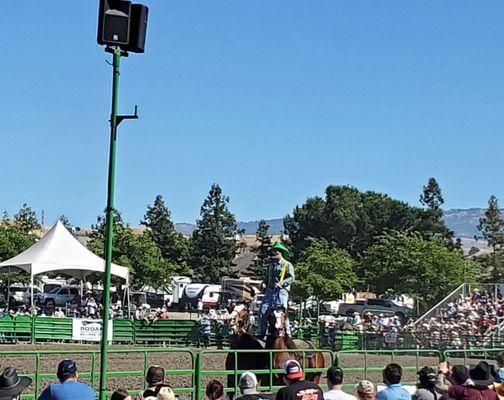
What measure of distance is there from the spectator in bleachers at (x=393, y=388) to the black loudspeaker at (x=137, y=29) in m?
3.88

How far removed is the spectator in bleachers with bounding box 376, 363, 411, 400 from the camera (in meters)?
8.64

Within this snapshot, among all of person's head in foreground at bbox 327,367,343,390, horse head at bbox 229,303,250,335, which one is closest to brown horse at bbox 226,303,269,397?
horse head at bbox 229,303,250,335

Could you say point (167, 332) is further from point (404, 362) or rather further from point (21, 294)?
point (21, 294)

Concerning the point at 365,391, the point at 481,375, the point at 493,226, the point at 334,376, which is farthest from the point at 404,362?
the point at 493,226

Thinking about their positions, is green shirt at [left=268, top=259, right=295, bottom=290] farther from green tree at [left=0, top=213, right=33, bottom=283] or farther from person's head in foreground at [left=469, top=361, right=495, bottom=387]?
green tree at [left=0, top=213, right=33, bottom=283]

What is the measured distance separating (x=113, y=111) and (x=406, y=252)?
2191 inches

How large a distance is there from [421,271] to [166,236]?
4397 cm

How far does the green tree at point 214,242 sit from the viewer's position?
93812 millimetres

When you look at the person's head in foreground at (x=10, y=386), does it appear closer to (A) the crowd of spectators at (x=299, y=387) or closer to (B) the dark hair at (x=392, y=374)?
(A) the crowd of spectators at (x=299, y=387)

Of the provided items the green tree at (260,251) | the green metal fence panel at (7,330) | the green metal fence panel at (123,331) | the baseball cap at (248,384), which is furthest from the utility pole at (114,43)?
the green tree at (260,251)

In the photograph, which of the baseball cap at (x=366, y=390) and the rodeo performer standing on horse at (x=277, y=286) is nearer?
the baseball cap at (x=366, y=390)

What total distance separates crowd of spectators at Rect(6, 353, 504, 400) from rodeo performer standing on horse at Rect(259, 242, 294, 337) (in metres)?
5.19

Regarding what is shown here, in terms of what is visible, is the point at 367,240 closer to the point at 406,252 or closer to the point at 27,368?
the point at 406,252

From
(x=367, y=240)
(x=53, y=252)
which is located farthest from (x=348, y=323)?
(x=367, y=240)
